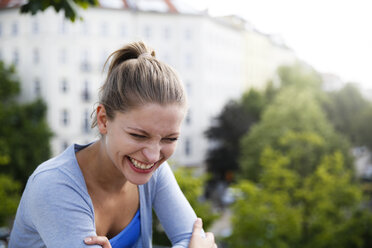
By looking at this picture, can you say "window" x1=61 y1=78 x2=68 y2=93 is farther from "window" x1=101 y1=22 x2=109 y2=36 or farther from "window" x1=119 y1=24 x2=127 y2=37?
"window" x1=119 y1=24 x2=127 y2=37

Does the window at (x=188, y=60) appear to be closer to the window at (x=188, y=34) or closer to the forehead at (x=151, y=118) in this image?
the window at (x=188, y=34)

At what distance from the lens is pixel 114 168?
80.4 inches

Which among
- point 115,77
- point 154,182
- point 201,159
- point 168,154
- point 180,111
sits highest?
point 115,77

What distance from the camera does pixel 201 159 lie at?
35.6 meters

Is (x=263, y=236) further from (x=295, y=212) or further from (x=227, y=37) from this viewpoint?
(x=227, y=37)

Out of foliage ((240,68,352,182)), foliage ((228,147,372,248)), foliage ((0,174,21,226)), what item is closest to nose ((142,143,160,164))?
foliage ((228,147,372,248))

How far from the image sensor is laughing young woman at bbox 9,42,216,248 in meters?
1.70

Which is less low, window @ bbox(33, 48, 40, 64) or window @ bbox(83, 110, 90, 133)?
window @ bbox(33, 48, 40, 64)

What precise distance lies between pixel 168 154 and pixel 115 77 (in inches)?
19.1

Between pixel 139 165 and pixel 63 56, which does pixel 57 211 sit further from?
pixel 63 56

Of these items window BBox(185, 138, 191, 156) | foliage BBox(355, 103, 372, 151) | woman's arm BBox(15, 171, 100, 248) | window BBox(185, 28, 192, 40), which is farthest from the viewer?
window BBox(185, 138, 191, 156)

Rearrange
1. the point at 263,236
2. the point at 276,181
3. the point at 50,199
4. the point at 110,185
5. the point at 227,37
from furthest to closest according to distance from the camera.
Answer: the point at 227,37 < the point at 276,181 < the point at 263,236 < the point at 110,185 < the point at 50,199

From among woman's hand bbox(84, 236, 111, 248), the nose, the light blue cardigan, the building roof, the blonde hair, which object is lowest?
woman's hand bbox(84, 236, 111, 248)

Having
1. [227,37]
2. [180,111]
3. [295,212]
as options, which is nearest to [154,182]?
[180,111]
